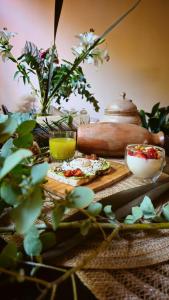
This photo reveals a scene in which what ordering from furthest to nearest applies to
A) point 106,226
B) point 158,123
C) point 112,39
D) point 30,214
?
point 112,39 → point 158,123 → point 106,226 → point 30,214

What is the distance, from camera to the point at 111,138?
899mm

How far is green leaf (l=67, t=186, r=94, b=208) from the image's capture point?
279 millimetres

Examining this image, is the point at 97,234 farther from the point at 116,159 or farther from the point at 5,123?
the point at 116,159

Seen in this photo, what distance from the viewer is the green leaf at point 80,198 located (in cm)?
28

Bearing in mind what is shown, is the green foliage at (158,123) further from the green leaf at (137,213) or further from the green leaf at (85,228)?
the green leaf at (85,228)

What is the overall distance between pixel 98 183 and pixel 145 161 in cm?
15

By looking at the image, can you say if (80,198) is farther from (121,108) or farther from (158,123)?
(158,123)

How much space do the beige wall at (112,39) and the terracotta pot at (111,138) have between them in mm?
1214

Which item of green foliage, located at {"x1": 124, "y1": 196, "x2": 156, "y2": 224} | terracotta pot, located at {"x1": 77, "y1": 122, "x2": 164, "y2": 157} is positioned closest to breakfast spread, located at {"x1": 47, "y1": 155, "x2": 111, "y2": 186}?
terracotta pot, located at {"x1": 77, "y1": 122, "x2": 164, "y2": 157}

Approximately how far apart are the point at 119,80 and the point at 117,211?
5.78 feet

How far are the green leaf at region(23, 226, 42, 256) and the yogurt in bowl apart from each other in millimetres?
455

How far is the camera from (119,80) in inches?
80.9

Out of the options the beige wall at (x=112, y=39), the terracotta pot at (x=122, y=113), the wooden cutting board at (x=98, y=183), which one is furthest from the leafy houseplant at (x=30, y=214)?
the beige wall at (x=112, y=39)

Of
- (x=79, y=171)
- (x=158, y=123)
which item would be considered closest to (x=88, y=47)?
(x=158, y=123)
